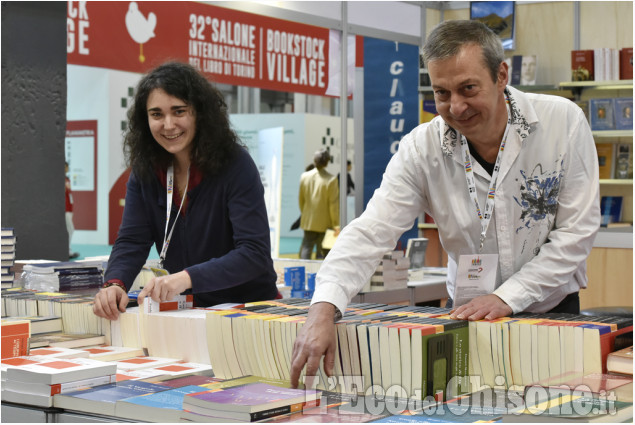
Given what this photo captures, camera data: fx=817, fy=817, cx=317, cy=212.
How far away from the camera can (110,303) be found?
8.33 feet

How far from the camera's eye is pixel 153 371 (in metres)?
2.16

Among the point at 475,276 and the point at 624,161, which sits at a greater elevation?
the point at 624,161

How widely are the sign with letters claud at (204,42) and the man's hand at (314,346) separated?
135 inches

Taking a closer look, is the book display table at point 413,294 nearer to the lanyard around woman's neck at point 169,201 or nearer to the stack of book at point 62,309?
the lanyard around woman's neck at point 169,201

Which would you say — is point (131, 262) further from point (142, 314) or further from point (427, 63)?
point (427, 63)

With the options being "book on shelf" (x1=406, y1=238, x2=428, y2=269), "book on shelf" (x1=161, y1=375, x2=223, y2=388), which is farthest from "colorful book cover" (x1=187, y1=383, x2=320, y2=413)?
"book on shelf" (x1=406, y1=238, x2=428, y2=269)

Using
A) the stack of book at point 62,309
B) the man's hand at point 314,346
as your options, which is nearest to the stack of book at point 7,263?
the stack of book at point 62,309

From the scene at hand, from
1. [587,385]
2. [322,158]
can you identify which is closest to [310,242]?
[322,158]

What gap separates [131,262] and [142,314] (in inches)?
19.6

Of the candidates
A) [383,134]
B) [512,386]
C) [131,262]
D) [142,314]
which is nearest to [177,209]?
[131,262]

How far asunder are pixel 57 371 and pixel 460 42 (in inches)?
50.0

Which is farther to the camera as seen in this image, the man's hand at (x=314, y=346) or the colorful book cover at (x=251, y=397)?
the man's hand at (x=314, y=346)

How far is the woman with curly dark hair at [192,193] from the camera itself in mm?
2770

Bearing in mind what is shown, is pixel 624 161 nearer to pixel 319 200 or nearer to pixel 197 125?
pixel 319 200
